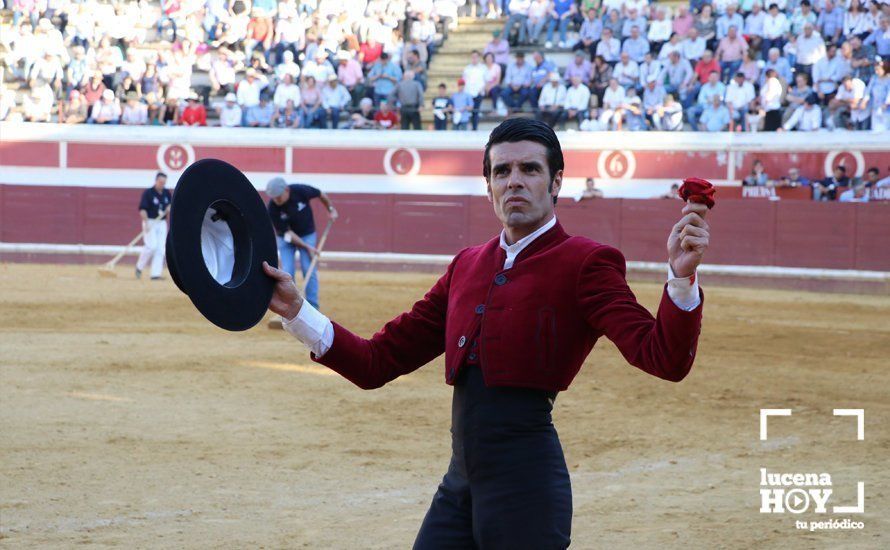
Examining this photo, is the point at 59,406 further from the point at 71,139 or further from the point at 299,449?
the point at 71,139

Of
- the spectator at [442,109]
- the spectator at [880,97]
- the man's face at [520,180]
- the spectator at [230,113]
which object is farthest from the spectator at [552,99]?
the man's face at [520,180]

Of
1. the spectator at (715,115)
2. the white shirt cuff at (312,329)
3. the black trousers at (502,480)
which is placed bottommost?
the black trousers at (502,480)

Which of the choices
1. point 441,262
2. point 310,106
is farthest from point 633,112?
point 310,106

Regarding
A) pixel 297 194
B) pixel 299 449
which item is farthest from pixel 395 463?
pixel 297 194

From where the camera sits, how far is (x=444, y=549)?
2.59 m

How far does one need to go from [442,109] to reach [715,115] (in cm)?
435

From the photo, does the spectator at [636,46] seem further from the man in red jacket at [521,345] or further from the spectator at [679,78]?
the man in red jacket at [521,345]

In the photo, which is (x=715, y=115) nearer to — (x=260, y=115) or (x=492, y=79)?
(x=492, y=79)

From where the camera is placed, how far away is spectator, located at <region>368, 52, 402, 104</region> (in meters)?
19.7

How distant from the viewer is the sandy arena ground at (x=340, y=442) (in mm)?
4934

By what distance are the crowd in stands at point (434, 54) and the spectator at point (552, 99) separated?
2 centimetres

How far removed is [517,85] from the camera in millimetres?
18734

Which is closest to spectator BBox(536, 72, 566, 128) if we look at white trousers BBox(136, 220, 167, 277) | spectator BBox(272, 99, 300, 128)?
spectator BBox(272, 99, 300, 128)

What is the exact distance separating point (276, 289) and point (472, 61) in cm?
1704
